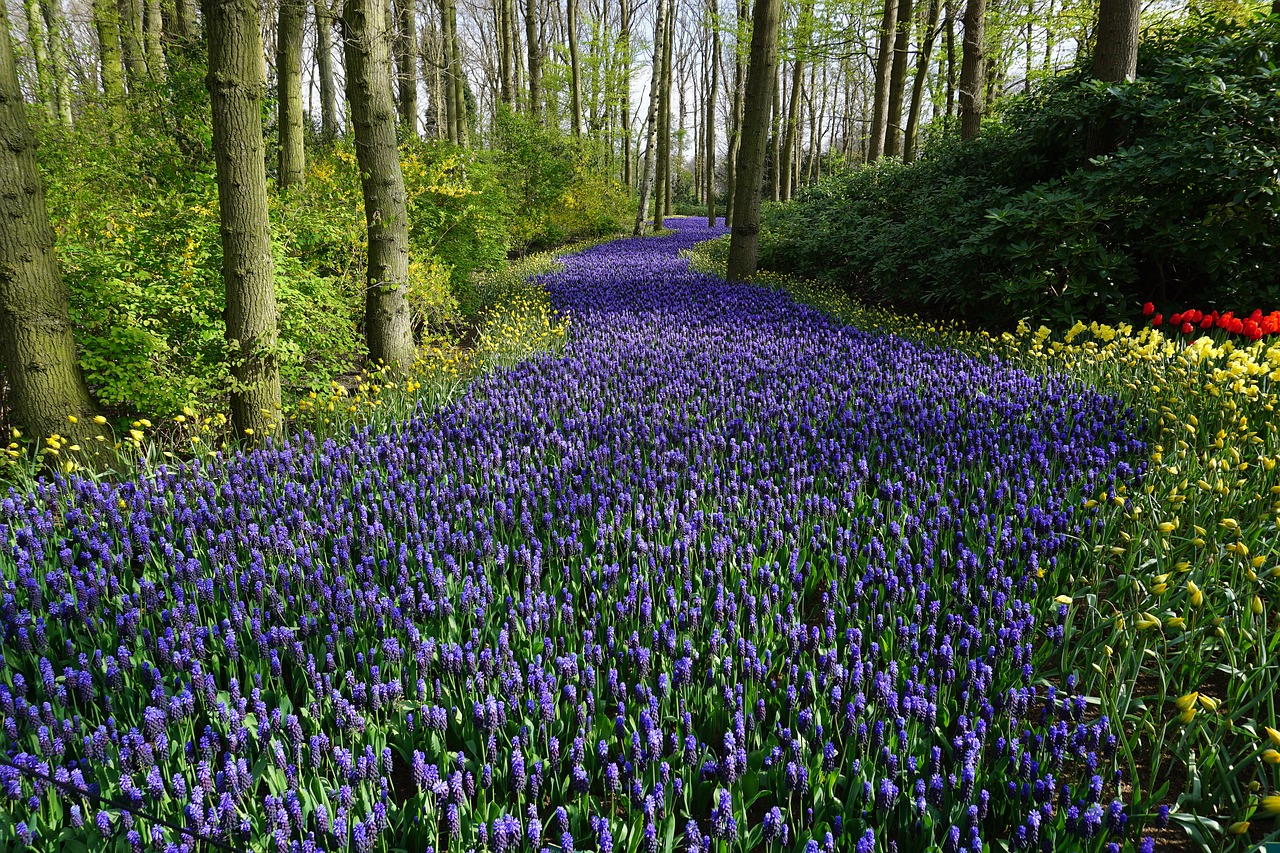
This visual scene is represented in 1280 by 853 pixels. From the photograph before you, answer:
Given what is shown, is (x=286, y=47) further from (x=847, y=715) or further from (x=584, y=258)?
(x=847, y=715)

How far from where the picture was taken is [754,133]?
1070 cm

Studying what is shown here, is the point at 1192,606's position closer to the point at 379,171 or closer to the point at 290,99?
the point at 379,171

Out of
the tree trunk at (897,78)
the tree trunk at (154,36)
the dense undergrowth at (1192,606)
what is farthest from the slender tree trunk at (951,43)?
the tree trunk at (154,36)

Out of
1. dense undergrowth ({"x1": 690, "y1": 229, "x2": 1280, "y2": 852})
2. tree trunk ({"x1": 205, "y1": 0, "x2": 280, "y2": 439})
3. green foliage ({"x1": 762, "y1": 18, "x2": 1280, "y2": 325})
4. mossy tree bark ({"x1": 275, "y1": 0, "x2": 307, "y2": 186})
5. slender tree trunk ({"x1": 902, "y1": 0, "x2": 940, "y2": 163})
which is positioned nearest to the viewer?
dense undergrowth ({"x1": 690, "y1": 229, "x2": 1280, "y2": 852})

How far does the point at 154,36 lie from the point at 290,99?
512 centimetres

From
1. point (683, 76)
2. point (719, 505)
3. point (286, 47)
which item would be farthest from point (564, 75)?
point (719, 505)

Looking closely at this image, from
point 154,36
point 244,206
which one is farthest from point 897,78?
point 244,206

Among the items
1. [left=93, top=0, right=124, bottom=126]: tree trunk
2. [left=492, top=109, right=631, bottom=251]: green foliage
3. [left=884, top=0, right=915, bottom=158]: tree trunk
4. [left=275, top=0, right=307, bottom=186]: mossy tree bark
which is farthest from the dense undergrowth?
[left=492, top=109, right=631, bottom=251]: green foliage

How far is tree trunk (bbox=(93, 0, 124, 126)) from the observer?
872cm

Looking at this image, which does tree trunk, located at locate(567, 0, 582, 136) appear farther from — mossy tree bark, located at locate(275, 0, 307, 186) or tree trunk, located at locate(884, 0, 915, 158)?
mossy tree bark, located at locate(275, 0, 307, 186)

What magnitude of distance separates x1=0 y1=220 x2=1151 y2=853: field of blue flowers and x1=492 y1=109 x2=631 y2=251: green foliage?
→ 1592cm

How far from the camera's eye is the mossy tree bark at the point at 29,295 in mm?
4234

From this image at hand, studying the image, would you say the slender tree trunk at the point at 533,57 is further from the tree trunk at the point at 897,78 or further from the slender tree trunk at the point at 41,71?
the slender tree trunk at the point at 41,71

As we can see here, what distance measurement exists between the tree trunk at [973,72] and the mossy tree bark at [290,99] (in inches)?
373
